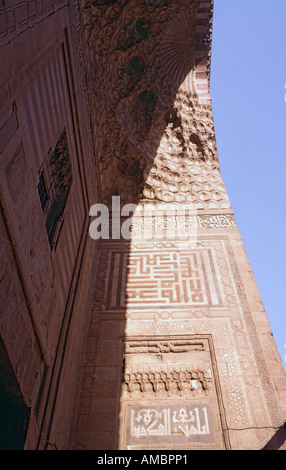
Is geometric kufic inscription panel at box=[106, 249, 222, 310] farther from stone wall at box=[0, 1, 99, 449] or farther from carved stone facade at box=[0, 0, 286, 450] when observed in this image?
stone wall at box=[0, 1, 99, 449]

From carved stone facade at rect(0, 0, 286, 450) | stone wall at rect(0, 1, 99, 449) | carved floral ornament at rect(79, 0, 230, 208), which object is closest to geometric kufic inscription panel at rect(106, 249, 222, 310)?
carved stone facade at rect(0, 0, 286, 450)

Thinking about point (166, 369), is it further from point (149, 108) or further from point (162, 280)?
point (149, 108)

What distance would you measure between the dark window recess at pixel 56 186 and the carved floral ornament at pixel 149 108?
1584mm

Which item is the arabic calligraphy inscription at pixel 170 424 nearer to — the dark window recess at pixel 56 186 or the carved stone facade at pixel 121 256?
the carved stone facade at pixel 121 256

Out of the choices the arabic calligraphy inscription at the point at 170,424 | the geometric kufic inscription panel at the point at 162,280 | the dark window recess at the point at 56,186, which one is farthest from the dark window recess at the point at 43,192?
the arabic calligraphy inscription at the point at 170,424

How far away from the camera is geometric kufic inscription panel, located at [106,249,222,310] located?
4.54 metres

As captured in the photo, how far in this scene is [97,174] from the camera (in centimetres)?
556

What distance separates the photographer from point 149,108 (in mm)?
6629

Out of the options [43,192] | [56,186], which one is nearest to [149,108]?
[56,186]

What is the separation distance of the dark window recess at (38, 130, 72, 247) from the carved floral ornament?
1.58 m

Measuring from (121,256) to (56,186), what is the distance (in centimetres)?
182

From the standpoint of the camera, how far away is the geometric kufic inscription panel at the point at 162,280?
454 centimetres

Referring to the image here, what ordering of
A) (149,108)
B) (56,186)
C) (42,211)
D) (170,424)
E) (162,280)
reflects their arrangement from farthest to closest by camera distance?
(149,108), (162,280), (56,186), (170,424), (42,211)
